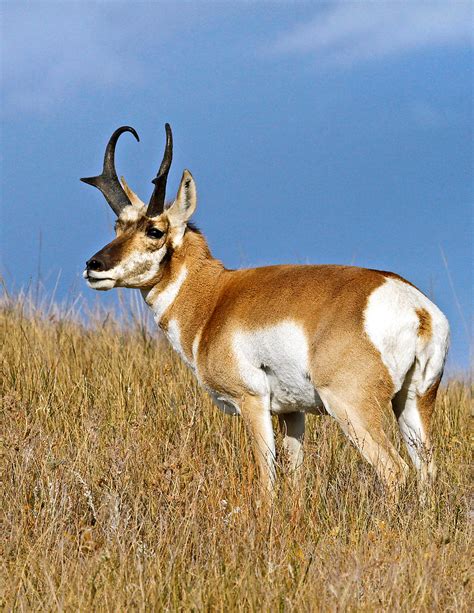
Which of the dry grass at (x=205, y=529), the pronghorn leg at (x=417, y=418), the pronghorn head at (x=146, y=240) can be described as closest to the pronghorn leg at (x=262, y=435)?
the dry grass at (x=205, y=529)

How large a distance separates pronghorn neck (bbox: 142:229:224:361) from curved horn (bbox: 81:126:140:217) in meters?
0.70

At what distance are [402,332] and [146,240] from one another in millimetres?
2223

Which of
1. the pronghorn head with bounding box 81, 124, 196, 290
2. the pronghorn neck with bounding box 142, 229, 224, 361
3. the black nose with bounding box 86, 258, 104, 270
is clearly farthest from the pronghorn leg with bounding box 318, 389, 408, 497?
the black nose with bounding box 86, 258, 104, 270

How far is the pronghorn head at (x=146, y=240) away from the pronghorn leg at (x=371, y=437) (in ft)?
6.71

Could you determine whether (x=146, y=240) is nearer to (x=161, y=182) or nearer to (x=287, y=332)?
(x=161, y=182)

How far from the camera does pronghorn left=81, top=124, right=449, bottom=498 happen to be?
5430mm

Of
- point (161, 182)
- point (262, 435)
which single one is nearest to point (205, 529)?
point (262, 435)

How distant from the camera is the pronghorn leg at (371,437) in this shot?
17.7 feet

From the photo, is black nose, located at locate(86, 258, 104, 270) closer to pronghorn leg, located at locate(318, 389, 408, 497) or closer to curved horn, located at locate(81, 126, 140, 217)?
curved horn, located at locate(81, 126, 140, 217)

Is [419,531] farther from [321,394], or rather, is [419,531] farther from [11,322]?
[11,322]

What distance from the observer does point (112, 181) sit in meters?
7.39

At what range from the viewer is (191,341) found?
6.68m

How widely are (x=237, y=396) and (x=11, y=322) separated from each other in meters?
5.70

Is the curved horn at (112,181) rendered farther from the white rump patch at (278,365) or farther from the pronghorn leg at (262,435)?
the pronghorn leg at (262,435)
